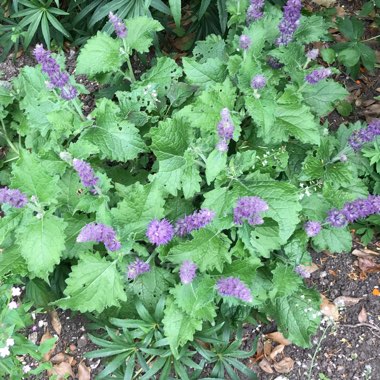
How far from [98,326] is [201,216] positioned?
112 cm

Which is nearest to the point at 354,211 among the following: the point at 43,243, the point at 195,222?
the point at 195,222

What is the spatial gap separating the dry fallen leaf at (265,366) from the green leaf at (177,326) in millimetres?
670

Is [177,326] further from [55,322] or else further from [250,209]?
[55,322]

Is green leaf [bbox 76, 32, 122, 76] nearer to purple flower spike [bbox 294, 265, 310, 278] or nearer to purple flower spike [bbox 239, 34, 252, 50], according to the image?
purple flower spike [bbox 239, 34, 252, 50]

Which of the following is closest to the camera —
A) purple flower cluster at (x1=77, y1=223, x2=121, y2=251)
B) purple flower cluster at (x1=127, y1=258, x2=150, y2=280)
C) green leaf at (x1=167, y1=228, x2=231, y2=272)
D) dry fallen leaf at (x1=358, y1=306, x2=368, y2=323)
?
purple flower cluster at (x1=77, y1=223, x2=121, y2=251)

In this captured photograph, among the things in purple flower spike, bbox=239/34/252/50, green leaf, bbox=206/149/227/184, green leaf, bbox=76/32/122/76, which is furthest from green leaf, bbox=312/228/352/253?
green leaf, bbox=76/32/122/76

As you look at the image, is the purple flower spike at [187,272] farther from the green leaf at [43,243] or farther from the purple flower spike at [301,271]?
the purple flower spike at [301,271]

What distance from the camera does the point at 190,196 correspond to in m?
2.73

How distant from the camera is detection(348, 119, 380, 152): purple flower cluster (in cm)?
281

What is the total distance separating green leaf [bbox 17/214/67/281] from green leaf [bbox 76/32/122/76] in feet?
3.32

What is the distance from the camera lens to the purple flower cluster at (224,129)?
2.40 metres

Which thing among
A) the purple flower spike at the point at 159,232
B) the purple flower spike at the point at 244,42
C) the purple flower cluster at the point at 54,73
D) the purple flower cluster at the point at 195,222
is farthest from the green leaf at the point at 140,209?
the purple flower spike at the point at 244,42

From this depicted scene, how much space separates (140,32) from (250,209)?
1.47m

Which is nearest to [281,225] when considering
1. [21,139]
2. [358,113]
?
[358,113]
